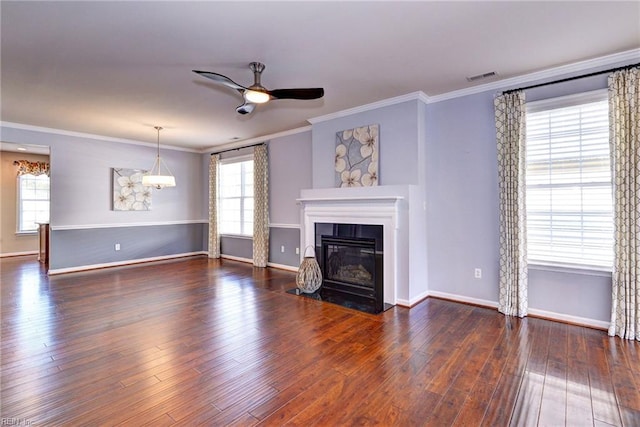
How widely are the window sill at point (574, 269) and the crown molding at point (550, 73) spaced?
2003 millimetres

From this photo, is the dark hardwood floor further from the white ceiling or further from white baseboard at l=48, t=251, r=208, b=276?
the white ceiling

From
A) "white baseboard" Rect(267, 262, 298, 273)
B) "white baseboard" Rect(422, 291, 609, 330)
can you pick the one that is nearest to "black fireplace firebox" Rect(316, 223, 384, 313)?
"white baseboard" Rect(422, 291, 609, 330)

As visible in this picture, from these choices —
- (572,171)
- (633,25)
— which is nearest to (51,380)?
(572,171)

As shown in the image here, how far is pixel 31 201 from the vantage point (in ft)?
25.7

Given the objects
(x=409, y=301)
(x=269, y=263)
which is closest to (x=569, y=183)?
(x=409, y=301)

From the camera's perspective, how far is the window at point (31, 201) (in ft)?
25.2

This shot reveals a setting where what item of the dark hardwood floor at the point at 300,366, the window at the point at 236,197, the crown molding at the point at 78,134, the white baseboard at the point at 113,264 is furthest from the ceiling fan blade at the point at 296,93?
the white baseboard at the point at 113,264

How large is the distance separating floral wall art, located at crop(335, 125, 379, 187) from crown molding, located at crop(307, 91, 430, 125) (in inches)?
10.3

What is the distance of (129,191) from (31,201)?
3534 mm

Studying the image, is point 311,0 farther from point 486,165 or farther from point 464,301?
point 464,301

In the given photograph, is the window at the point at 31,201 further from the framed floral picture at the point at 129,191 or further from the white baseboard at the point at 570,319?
the white baseboard at the point at 570,319

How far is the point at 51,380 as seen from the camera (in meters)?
2.21

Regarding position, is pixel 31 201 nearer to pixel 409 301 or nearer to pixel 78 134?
pixel 78 134

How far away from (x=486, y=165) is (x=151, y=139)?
6264 mm
